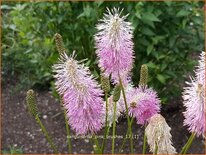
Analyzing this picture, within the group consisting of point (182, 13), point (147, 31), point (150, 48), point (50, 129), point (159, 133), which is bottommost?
point (50, 129)

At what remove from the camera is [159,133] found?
61.3 inches

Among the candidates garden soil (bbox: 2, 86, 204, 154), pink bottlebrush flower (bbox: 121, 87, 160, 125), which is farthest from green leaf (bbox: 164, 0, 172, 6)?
pink bottlebrush flower (bbox: 121, 87, 160, 125)

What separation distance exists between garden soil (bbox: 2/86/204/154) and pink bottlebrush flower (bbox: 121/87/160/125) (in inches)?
52.5

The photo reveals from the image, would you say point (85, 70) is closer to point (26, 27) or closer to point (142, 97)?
point (142, 97)

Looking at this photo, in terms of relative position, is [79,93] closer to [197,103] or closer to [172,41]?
[197,103]

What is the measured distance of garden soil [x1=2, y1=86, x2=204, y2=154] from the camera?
327 centimetres

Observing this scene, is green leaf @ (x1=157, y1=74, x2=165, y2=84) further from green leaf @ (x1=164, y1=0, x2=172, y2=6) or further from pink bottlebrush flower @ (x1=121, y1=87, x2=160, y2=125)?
pink bottlebrush flower @ (x1=121, y1=87, x2=160, y2=125)

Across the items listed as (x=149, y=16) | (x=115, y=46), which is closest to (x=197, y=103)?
(x=115, y=46)

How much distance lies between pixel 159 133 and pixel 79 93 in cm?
32

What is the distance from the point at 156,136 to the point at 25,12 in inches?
85.2

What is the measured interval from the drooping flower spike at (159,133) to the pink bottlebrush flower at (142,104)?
0.13 metres

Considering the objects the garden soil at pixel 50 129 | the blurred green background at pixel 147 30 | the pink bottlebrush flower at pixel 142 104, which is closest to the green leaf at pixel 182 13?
the blurred green background at pixel 147 30

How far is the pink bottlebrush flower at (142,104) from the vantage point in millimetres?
1700

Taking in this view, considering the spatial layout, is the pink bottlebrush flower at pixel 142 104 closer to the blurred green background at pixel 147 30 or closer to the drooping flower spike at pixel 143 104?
the drooping flower spike at pixel 143 104
